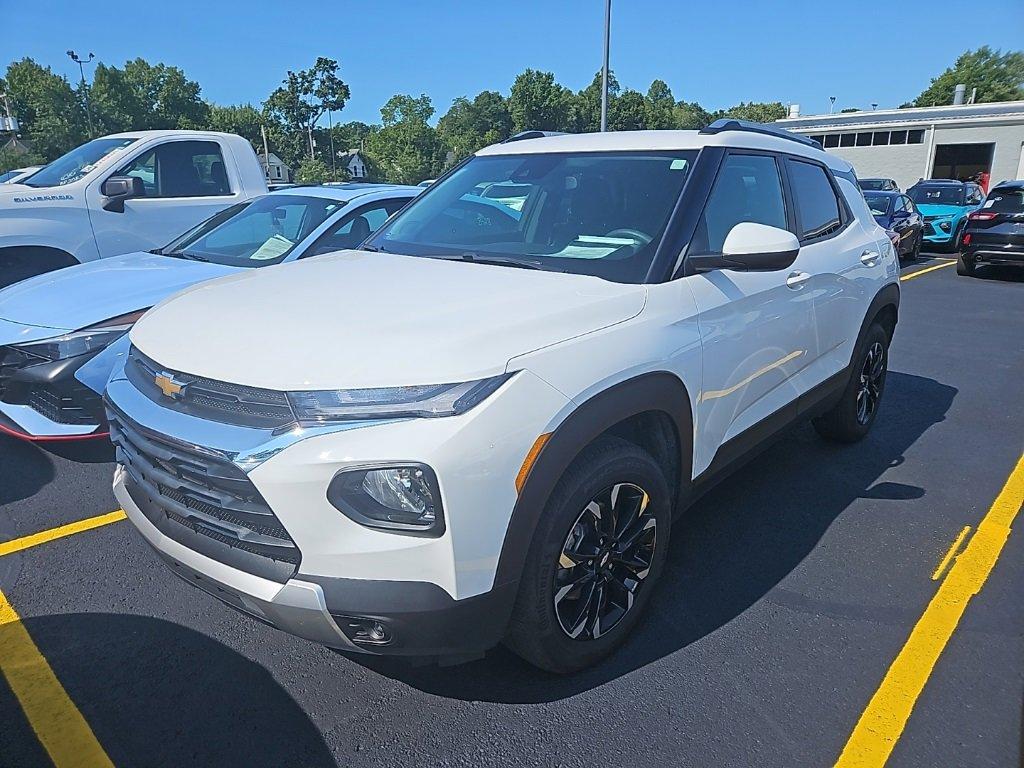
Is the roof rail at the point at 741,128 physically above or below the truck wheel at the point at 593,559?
above

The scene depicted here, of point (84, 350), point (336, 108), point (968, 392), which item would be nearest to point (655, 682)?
point (84, 350)

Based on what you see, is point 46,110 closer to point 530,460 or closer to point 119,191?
point 119,191

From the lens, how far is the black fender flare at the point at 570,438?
202cm

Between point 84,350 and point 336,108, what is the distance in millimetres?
122459

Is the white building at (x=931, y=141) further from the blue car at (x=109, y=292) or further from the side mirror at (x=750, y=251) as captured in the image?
the side mirror at (x=750, y=251)

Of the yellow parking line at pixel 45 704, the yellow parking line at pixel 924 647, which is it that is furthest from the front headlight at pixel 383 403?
the yellow parking line at pixel 924 647

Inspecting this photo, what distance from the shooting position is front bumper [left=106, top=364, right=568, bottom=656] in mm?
1872

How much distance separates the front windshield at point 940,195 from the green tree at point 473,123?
76.3 metres

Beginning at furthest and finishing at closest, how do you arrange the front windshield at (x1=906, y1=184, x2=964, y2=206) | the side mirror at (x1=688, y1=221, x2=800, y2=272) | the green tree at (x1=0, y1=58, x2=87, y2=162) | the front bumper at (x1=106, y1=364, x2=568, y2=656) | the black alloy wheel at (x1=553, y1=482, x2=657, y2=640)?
the green tree at (x1=0, y1=58, x2=87, y2=162), the front windshield at (x1=906, y1=184, x2=964, y2=206), the side mirror at (x1=688, y1=221, x2=800, y2=272), the black alloy wheel at (x1=553, y1=482, x2=657, y2=640), the front bumper at (x1=106, y1=364, x2=568, y2=656)

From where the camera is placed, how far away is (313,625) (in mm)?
1950

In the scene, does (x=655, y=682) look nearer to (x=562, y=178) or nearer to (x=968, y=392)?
(x=562, y=178)

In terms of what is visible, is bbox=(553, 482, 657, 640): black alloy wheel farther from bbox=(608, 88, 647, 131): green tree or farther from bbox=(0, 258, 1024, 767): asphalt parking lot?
bbox=(608, 88, 647, 131): green tree

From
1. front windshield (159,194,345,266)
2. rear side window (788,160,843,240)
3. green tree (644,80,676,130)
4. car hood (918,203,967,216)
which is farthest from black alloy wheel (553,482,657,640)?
green tree (644,80,676,130)

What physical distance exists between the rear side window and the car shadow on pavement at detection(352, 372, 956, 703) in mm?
1410
